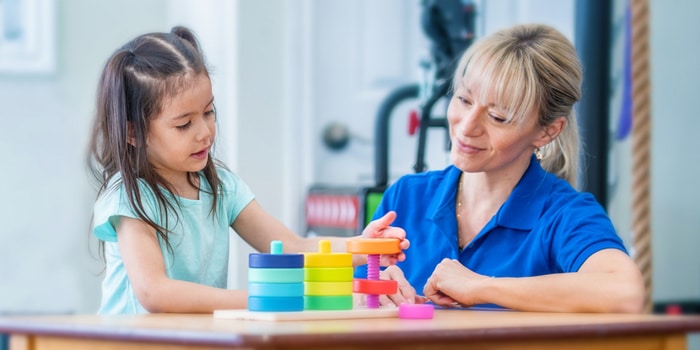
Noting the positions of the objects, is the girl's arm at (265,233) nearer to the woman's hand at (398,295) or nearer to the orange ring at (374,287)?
Answer: the woman's hand at (398,295)

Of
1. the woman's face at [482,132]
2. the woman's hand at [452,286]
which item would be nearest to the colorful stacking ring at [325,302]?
the woman's hand at [452,286]

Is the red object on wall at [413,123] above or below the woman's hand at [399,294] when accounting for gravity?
above

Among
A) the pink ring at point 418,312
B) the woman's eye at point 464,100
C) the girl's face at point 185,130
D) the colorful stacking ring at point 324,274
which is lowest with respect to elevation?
the pink ring at point 418,312

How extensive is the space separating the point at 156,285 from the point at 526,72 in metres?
0.69

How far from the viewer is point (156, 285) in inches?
51.5

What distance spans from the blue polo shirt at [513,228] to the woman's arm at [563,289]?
0.07 m

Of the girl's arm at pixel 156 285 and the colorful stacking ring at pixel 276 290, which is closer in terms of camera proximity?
the colorful stacking ring at pixel 276 290

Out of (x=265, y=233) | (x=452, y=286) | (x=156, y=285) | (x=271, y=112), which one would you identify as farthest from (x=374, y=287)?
(x=271, y=112)

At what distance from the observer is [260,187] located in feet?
10.4

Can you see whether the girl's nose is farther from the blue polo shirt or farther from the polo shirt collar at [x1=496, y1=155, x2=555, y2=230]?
the polo shirt collar at [x1=496, y1=155, x2=555, y2=230]

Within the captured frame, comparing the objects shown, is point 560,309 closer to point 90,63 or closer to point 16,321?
point 16,321

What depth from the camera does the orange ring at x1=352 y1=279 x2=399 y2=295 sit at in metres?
1.29

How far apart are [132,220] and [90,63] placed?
2.20 metres

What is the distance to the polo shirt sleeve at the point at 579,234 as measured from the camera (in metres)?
1.45
